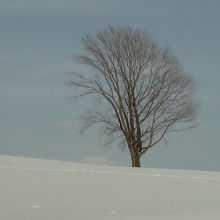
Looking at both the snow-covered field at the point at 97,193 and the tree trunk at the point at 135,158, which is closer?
the snow-covered field at the point at 97,193

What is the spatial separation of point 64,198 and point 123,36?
2012cm

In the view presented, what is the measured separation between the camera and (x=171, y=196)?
3.35 metres

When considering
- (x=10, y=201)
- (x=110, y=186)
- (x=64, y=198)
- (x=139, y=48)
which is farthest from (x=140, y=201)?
(x=139, y=48)

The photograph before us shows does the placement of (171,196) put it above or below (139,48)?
below

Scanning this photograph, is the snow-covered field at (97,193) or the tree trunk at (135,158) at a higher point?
the tree trunk at (135,158)

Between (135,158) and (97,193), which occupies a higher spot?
(135,158)

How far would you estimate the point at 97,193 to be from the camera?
3.10 metres

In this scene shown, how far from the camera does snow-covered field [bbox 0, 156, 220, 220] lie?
2828mm

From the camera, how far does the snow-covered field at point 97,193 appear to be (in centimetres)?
283

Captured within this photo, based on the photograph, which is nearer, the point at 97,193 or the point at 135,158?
the point at 97,193

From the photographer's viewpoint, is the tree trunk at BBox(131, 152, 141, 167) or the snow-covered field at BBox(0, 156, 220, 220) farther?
the tree trunk at BBox(131, 152, 141, 167)

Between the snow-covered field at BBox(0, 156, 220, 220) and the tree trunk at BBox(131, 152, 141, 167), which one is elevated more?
the tree trunk at BBox(131, 152, 141, 167)

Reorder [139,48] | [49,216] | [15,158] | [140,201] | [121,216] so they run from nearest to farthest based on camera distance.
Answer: [49,216] → [121,216] → [140,201] → [15,158] → [139,48]

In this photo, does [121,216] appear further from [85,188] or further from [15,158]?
[15,158]
